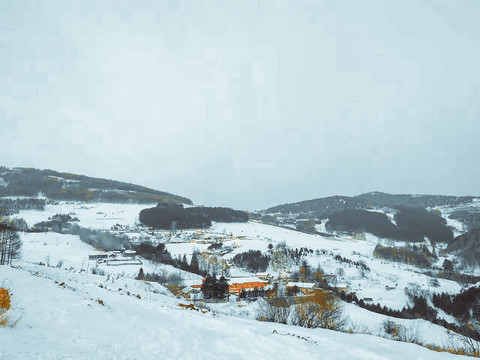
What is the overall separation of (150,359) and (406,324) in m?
37.2

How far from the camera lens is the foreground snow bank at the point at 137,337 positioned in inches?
310

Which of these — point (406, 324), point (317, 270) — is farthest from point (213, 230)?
point (406, 324)

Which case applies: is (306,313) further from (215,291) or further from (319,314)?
(215,291)

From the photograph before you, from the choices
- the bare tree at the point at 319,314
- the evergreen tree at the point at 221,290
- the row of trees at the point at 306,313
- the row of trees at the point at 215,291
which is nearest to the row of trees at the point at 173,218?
the row of trees at the point at 215,291

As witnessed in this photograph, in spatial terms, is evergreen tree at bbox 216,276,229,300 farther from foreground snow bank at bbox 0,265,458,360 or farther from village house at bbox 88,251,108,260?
village house at bbox 88,251,108,260

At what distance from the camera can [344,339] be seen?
1423 centimetres

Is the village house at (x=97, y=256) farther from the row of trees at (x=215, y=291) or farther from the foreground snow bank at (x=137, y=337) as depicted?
the foreground snow bank at (x=137, y=337)

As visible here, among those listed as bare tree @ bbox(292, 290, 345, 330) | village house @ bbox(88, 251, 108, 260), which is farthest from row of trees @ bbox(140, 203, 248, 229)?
bare tree @ bbox(292, 290, 345, 330)

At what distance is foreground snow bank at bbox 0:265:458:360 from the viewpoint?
7.86 metres

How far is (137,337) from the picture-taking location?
1008 cm

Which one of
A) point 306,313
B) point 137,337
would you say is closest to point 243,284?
point 306,313

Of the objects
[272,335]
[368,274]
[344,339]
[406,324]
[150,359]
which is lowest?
[368,274]

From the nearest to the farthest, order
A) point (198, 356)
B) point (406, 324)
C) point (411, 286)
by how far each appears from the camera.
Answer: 1. point (198, 356)
2. point (406, 324)
3. point (411, 286)

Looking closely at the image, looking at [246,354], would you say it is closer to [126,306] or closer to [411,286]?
[126,306]
